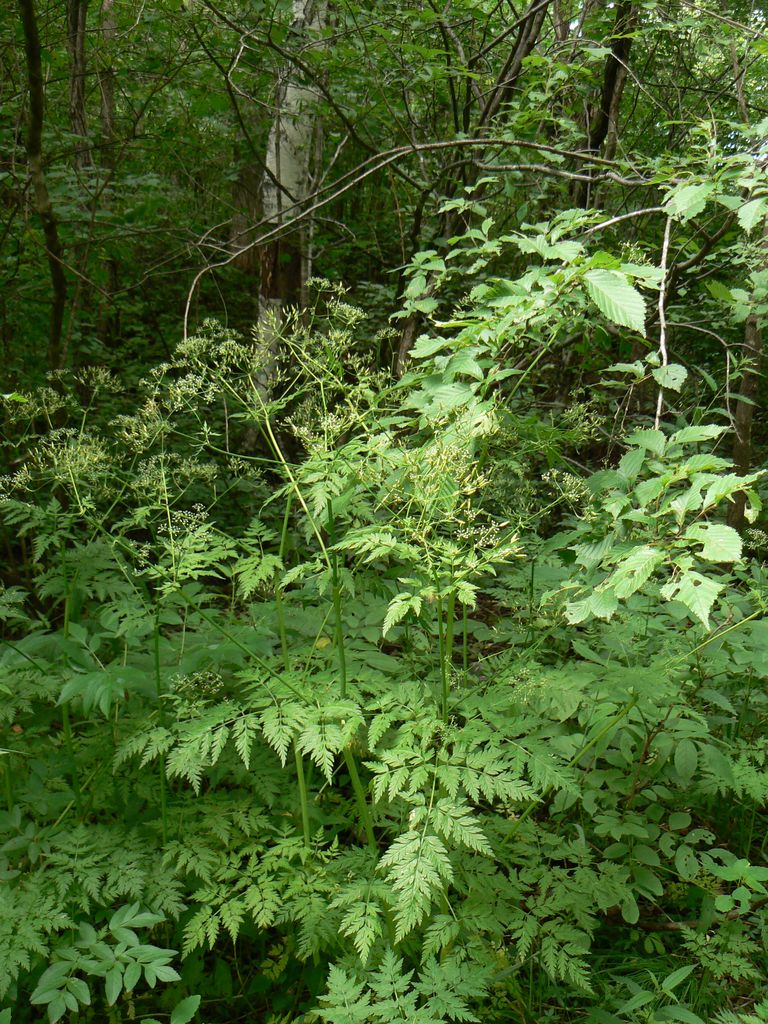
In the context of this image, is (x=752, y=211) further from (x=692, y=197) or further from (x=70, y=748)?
(x=70, y=748)

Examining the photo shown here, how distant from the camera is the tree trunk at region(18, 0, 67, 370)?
3538 mm

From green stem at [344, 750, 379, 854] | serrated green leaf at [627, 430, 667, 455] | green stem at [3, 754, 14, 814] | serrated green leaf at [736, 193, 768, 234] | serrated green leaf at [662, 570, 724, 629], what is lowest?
green stem at [3, 754, 14, 814]

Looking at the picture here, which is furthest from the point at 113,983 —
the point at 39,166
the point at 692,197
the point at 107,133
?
the point at 107,133

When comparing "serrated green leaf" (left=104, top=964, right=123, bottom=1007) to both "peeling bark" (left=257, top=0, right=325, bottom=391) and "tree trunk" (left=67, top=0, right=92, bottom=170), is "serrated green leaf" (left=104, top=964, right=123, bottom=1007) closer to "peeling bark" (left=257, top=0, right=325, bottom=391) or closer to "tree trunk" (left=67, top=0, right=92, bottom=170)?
"peeling bark" (left=257, top=0, right=325, bottom=391)

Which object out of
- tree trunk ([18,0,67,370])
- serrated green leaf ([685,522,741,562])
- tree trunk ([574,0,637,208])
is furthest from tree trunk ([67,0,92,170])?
serrated green leaf ([685,522,741,562])

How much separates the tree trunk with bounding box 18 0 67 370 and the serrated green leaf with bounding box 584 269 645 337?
10.5ft

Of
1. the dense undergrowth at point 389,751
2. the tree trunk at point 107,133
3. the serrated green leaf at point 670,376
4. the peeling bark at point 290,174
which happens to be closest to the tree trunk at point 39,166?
the tree trunk at point 107,133

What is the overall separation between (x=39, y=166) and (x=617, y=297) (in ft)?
11.8

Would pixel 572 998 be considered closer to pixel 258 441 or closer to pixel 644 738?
pixel 644 738

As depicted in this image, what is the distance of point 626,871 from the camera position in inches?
97.0

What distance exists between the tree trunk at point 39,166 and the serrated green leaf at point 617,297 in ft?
10.5

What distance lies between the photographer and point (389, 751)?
189cm

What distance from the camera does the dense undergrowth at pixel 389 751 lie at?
1895 mm

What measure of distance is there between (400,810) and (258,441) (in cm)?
452
